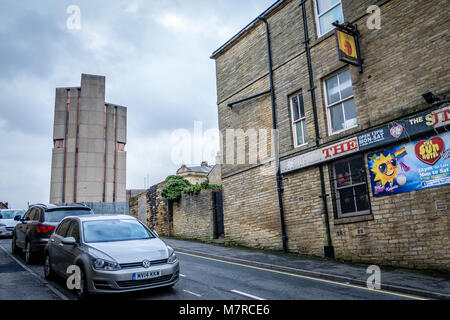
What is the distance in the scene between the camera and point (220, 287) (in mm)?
7156

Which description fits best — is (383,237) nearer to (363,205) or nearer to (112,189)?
(363,205)

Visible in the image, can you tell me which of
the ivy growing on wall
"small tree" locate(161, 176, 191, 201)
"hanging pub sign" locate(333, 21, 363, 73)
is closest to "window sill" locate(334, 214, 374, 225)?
"hanging pub sign" locate(333, 21, 363, 73)

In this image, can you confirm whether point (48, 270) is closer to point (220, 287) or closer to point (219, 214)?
point (220, 287)

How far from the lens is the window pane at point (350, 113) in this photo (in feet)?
35.8

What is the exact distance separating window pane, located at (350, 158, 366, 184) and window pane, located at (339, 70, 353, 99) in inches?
86.7

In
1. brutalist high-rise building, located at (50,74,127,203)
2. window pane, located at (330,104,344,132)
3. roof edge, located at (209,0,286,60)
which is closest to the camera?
window pane, located at (330,104,344,132)

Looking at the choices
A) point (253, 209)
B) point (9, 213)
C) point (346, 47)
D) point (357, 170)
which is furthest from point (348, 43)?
point (9, 213)

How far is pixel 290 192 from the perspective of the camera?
12430 mm

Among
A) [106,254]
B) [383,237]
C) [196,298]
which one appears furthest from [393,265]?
[106,254]

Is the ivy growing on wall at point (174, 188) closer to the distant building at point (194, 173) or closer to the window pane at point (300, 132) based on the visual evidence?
the window pane at point (300, 132)

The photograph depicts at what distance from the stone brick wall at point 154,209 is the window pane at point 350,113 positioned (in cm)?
1227

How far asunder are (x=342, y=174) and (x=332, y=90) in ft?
9.62

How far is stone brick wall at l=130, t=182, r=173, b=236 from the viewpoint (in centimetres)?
2033

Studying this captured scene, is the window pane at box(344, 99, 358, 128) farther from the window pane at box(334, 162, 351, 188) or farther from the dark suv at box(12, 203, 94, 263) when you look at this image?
the dark suv at box(12, 203, 94, 263)
